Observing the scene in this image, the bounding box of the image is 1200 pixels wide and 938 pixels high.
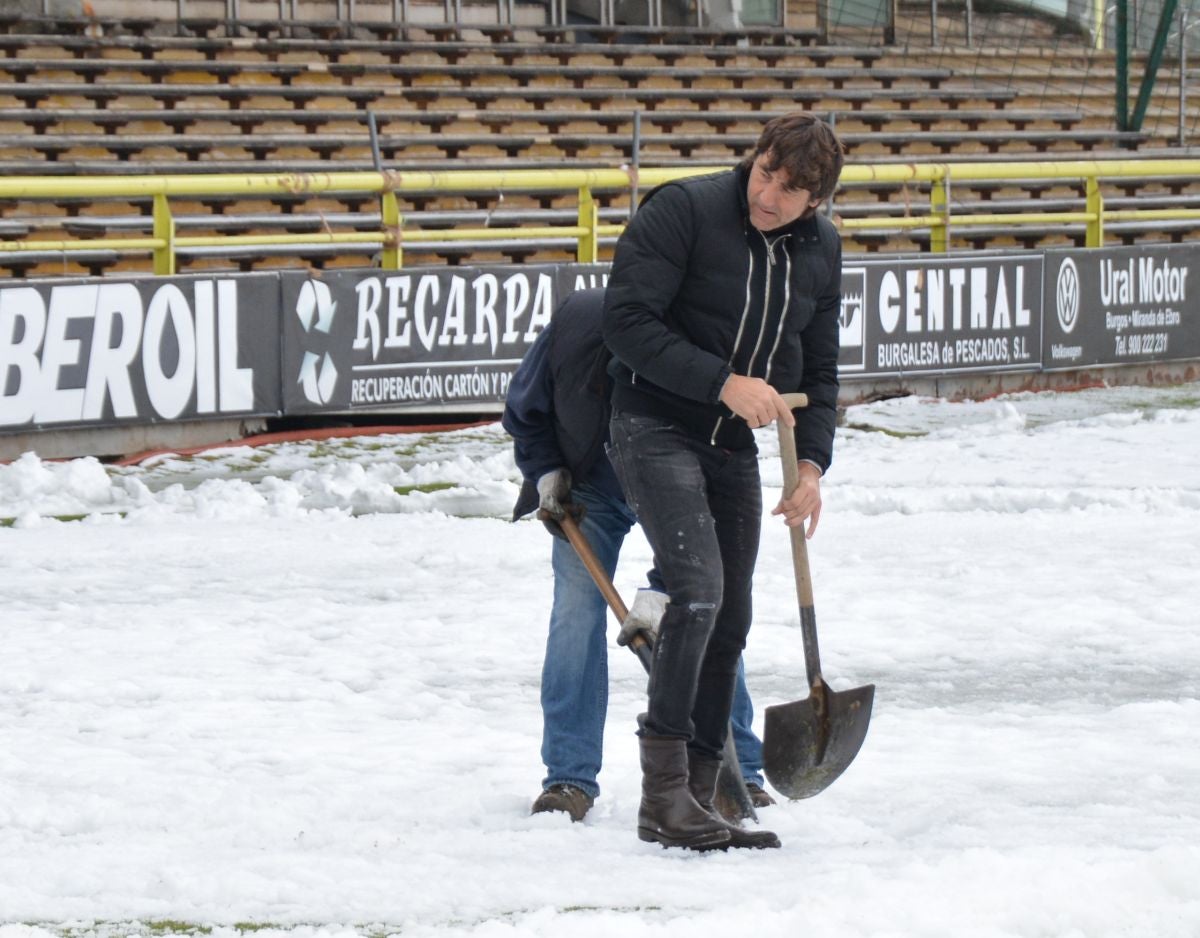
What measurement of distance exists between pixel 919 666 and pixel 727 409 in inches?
97.8

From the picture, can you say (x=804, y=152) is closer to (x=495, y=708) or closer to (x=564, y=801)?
(x=564, y=801)

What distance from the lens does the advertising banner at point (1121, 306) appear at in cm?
1440

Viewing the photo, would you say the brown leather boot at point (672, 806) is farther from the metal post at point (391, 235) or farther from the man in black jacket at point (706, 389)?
the metal post at point (391, 235)

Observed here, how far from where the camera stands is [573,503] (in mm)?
4625

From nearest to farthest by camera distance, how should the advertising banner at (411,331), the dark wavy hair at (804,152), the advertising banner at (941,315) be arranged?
the dark wavy hair at (804,152) < the advertising banner at (411,331) < the advertising banner at (941,315)

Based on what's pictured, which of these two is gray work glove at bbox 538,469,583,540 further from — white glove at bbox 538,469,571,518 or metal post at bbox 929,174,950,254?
metal post at bbox 929,174,950,254

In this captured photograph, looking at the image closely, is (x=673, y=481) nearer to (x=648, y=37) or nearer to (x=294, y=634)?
(x=294, y=634)

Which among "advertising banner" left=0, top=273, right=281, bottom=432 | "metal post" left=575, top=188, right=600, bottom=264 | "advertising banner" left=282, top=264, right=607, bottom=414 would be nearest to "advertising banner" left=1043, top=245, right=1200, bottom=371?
"metal post" left=575, top=188, right=600, bottom=264

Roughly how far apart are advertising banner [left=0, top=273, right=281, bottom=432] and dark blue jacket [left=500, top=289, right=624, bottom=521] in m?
6.05

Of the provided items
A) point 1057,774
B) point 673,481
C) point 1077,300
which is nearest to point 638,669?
point 1057,774

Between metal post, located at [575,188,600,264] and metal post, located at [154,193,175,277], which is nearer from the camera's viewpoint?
metal post, located at [154,193,175,277]

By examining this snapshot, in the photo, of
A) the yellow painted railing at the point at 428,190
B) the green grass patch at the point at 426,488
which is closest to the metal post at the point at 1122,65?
the yellow painted railing at the point at 428,190

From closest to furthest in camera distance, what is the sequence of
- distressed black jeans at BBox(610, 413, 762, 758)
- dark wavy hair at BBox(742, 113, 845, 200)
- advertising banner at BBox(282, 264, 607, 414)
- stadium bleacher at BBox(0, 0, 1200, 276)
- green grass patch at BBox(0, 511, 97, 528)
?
dark wavy hair at BBox(742, 113, 845, 200) < distressed black jeans at BBox(610, 413, 762, 758) < green grass patch at BBox(0, 511, 97, 528) < advertising banner at BBox(282, 264, 607, 414) < stadium bleacher at BBox(0, 0, 1200, 276)

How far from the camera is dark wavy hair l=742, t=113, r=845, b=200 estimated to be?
398cm
